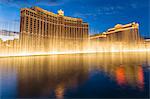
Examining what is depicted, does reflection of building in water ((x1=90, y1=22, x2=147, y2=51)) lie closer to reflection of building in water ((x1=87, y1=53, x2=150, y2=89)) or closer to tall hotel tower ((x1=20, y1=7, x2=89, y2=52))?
tall hotel tower ((x1=20, y1=7, x2=89, y2=52))

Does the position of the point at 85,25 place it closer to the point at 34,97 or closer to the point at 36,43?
the point at 36,43

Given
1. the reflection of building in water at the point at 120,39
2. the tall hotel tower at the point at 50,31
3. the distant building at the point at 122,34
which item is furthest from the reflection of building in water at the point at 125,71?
the distant building at the point at 122,34

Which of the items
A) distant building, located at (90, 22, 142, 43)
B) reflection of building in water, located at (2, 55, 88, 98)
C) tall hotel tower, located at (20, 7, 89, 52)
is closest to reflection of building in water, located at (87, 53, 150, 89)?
reflection of building in water, located at (2, 55, 88, 98)

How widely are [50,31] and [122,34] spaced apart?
4523cm

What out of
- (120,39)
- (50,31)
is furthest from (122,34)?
(50,31)

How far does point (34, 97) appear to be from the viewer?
6.82 m

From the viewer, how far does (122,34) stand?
10569 centimetres

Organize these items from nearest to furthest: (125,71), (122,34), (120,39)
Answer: (125,71) → (120,39) → (122,34)

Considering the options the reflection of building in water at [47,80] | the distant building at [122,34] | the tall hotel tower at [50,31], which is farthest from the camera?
the distant building at [122,34]

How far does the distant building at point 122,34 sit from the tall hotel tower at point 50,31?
15.3 metres

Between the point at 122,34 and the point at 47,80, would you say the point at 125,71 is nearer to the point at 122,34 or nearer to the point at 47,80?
the point at 47,80

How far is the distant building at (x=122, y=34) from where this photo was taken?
103 metres

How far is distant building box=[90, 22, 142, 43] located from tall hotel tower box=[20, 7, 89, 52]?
50.3 feet

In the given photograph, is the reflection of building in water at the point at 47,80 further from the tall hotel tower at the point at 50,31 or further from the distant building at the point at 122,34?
the distant building at the point at 122,34
